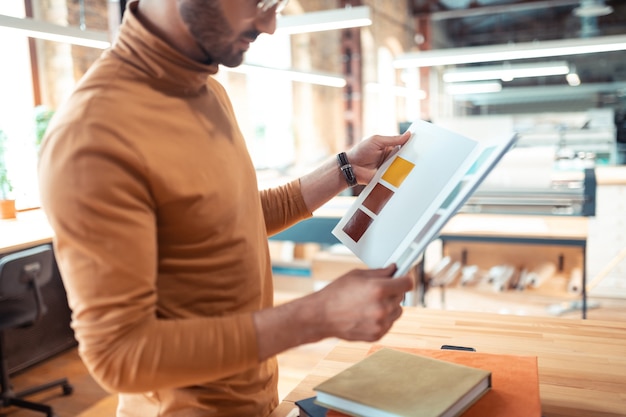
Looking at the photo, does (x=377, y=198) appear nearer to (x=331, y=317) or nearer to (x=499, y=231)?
(x=331, y=317)

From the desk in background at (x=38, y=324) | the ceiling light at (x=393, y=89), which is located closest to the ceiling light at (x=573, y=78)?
the ceiling light at (x=393, y=89)

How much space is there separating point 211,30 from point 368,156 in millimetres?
545

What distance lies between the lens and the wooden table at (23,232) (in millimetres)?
3078

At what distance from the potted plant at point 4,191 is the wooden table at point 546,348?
3275 mm

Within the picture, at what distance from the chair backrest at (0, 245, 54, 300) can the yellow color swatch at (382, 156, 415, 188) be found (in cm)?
234

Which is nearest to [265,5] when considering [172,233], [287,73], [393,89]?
[172,233]

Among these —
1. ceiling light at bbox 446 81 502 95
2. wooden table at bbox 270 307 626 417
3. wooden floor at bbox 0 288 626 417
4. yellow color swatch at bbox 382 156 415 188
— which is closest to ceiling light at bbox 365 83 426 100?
ceiling light at bbox 446 81 502 95

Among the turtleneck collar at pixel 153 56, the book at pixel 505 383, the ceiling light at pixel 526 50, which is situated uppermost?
the ceiling light at pixel 526 50

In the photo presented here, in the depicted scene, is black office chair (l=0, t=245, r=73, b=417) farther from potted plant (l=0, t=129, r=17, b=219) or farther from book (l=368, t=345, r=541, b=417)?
book (l=368, t=345, r=541, b=417)

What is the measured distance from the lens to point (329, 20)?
394 centimetres

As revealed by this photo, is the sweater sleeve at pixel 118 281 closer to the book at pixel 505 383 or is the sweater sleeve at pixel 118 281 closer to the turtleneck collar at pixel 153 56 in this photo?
the turtleneck collar at pixel 153 56

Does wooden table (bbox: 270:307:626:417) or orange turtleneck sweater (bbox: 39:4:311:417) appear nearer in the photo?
orange turtleneck sweater (bbox: 39:4:311:417)

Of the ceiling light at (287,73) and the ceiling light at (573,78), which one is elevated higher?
the ceiling light at (573,78)

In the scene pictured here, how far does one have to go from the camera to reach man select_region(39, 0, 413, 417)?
0.67 m
